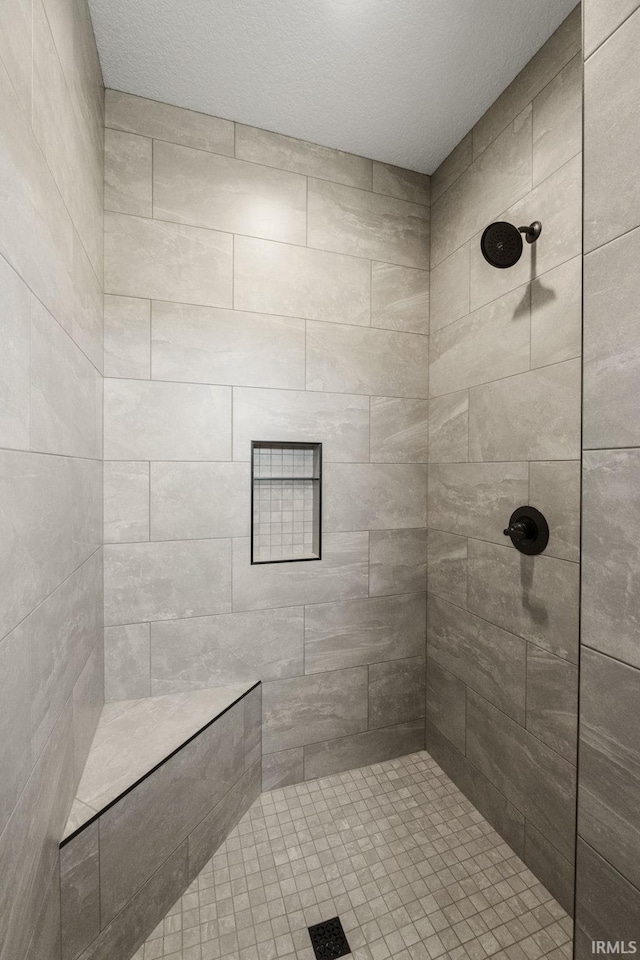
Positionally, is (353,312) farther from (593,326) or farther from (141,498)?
(593,326)

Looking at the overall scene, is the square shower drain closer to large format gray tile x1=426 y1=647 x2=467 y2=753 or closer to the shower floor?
the shower floor

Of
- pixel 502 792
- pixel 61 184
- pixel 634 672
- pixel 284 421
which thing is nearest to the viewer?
pixel 634 672

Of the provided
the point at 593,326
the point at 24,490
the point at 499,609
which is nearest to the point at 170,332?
the point at 24,490

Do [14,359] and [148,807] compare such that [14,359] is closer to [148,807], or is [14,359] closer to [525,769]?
[148,807]

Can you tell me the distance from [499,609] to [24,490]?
4.91 ft

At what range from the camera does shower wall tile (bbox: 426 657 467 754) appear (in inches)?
69.1

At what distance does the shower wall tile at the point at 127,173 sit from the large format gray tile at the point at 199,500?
3.12ft

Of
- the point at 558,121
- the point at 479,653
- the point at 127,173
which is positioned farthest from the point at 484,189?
the point at 479,653

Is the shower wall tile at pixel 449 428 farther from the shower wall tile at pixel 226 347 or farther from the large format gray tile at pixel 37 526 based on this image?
the large format gray tile at pixel 37 526

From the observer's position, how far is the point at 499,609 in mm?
1550

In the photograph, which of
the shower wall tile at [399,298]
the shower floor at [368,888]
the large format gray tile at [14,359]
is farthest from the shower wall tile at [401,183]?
the shower floor at [368,888]

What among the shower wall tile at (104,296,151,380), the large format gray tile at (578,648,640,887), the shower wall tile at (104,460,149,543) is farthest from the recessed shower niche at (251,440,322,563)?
the large format gray tile at (578,648,640,887)

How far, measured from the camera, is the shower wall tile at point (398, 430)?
1896mm

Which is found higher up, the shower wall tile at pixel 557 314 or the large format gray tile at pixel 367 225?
the large format gray tile at pixel 367 225
